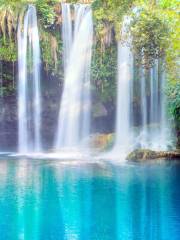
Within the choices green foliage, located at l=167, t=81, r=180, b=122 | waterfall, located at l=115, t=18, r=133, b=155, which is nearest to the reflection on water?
green foliage, located at l=167, t=81, r=180, b=122

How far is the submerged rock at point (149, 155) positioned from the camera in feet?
58.7

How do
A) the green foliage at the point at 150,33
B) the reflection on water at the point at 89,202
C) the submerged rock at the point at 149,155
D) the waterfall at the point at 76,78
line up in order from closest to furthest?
1. the reflection on water at the point at 89,202
2. the green foliage at the point at 150,33
3. the submerged rock at the point at 149,155
4. the waterfall at the point at 76,78

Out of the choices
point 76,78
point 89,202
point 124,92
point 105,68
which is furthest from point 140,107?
point 89,202

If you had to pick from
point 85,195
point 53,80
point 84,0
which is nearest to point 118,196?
point 85,195

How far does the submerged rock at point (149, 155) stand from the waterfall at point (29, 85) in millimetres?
5234

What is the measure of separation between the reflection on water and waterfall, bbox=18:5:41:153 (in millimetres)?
5653

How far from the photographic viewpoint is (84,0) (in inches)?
947

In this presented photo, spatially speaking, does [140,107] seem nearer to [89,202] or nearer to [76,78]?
[76,78]

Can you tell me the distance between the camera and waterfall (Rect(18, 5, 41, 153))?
21.5 metres

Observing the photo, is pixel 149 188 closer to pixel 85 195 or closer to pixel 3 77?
pixel 85 195

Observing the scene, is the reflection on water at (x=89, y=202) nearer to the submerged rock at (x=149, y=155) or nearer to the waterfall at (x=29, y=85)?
the submerged rock at (x=149, y=155)

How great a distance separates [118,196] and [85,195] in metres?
0.81

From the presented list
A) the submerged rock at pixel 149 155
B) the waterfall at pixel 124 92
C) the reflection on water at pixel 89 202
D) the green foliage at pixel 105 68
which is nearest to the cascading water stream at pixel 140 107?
the waterfall at pixel 124 92

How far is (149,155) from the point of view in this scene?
1805cm
